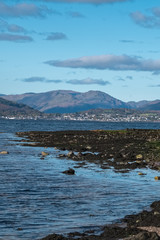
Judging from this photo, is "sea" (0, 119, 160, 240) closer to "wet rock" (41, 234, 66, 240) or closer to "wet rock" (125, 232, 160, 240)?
"wet rock" (41, 234, 66, 240)

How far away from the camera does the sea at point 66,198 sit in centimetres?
1961

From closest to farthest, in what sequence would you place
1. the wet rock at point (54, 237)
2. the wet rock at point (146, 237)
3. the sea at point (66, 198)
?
the wet rock at point (146, 237) → the wet rock at point (54, 237) → the sea at point (66, 198)

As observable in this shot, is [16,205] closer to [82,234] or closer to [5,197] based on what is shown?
[5,197]

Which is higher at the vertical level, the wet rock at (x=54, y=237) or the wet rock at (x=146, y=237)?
the wet rock at (x=146, y=237)

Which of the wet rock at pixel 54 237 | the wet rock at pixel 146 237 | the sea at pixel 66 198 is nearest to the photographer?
the wet rock at pixel 146 237

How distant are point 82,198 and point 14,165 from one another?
2075 cm

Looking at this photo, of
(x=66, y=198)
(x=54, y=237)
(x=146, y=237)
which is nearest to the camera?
(x=146, y=237)

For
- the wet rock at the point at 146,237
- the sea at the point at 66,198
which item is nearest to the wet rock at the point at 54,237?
the sea at the point at 66,198

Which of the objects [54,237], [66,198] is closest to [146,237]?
[54,237]

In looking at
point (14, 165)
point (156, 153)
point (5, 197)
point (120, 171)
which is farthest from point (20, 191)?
point (156, 153)

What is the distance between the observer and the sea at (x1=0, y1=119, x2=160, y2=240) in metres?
19.6

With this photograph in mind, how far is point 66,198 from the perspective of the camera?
2631 centimetres

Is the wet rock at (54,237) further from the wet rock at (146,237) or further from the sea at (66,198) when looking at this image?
the wet rock at (146,237)

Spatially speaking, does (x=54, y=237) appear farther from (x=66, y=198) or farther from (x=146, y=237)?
(x=66, y=198)
